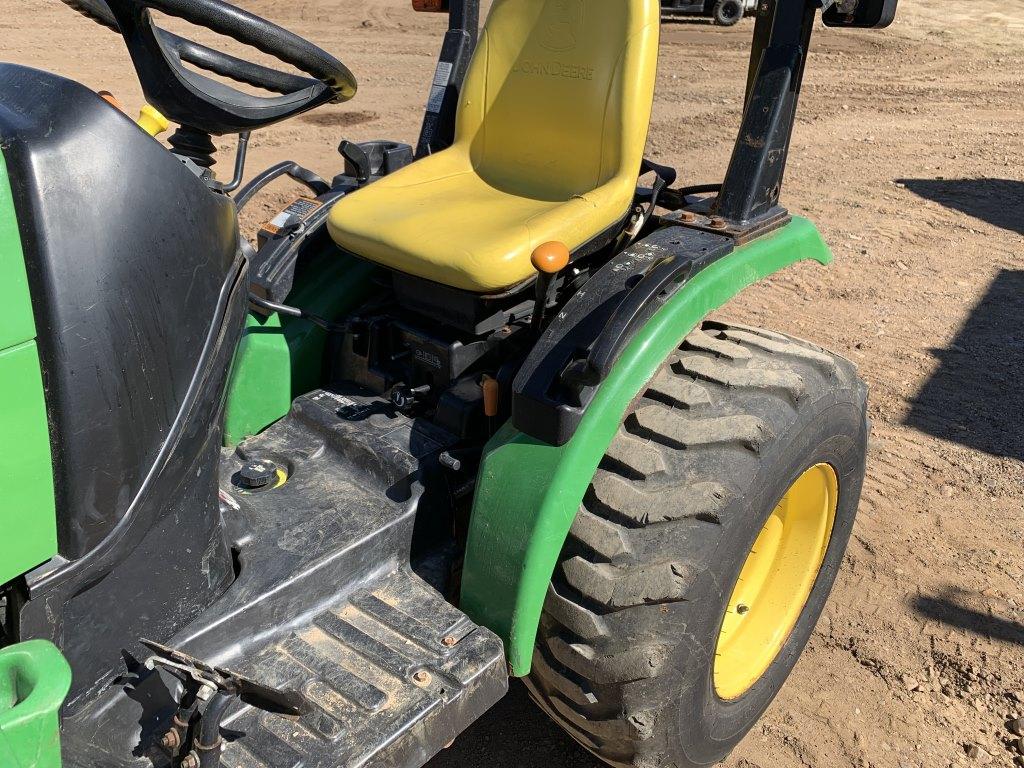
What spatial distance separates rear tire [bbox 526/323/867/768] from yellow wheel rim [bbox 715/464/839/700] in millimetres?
225

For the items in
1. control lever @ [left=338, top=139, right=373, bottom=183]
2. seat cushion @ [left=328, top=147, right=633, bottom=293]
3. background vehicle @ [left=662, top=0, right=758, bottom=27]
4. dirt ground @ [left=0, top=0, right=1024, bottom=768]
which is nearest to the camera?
seat cushion @ [left=328, top=147, right=633, bottom=293]

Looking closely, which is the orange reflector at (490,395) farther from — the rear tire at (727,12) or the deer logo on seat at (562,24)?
the rear tire at (727,12)

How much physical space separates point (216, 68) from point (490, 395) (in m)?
0.81

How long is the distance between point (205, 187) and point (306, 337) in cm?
90

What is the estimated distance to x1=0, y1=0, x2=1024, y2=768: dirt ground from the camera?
2.28m

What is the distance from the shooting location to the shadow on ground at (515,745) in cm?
219

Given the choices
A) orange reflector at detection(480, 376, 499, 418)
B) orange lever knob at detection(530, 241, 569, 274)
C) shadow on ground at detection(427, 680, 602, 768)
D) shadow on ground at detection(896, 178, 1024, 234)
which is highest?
orange lever knob at detection(530, 241, 569, 274)

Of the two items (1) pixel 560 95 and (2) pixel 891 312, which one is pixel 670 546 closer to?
(1) pixel 560 95

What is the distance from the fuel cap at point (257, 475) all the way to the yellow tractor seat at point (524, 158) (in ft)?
1.65

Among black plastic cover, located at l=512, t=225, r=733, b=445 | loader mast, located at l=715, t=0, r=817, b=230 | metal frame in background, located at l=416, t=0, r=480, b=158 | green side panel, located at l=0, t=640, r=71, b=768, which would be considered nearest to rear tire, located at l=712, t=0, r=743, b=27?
metal frame in background, located at l=416, t=0, r=480, b=158

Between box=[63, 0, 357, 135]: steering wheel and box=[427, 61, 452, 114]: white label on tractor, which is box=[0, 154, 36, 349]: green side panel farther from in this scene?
box=[427, 61, 452, 114]: white label on tractor

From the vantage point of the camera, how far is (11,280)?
1083mm

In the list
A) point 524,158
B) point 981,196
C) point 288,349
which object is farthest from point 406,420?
point 981,196

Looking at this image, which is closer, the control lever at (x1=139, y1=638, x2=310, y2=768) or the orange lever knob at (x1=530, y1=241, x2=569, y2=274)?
the control lever at (x1=139, y1=638, x2=310, y2=768)
